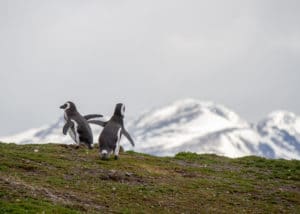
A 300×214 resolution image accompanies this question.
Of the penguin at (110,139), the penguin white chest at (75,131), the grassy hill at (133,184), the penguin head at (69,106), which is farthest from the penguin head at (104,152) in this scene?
the penguin head at (69,106)

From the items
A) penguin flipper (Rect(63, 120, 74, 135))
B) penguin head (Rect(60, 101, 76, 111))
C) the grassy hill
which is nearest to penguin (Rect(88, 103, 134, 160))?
the grassy hill

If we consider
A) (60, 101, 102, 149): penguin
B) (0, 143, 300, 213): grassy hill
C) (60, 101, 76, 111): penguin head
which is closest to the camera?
(0, 143, 300, 213): grassy hill

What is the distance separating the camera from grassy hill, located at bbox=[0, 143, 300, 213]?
71.5 ft

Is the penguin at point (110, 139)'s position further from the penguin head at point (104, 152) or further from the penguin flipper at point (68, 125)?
the penguin flipper at point (68, 125)

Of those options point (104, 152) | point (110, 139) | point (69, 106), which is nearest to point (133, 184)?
point (104, 152)

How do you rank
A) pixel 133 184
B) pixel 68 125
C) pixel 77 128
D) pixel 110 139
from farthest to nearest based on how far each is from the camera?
pixel 68 125
pixel 77 128
pixel 110 139
pixel 133 184

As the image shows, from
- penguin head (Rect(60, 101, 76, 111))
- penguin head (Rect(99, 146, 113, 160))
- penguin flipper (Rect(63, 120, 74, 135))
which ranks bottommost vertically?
penguin head (Rect(99, 146, 113, 160))

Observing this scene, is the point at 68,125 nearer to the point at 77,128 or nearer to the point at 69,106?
the point at 77,128

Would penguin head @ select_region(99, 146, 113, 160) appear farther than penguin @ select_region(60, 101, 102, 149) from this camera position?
No

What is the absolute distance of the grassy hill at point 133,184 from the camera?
Answer: 21.8 metres

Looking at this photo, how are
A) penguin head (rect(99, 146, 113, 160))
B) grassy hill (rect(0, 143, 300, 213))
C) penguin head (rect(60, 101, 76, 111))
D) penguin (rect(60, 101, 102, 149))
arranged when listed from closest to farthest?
grassy hill (rect(0, 143, 300, 213)), penguin head (rect(99, 146, 113, 160)), penguin (rect(60, 101, 102, 149)), penguin head (rect(60, 101, 76, 111))

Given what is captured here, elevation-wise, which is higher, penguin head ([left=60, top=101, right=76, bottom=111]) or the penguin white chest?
penguin head ([left=60, top=101, right=76, bottom=111])

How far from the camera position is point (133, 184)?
25.4 metres

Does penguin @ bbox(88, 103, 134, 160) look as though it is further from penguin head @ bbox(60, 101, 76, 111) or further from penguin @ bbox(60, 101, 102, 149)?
penguin head @ bbox(60, 101, 76, 111)
